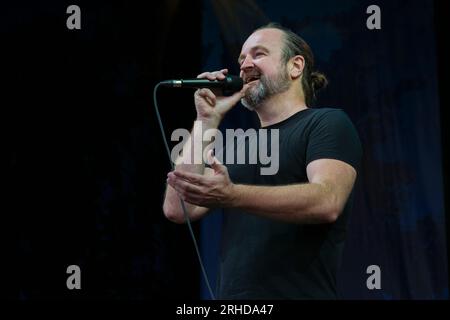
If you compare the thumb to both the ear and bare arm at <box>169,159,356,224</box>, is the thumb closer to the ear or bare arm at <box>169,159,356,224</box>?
bare arm at <box>169,159,356,224</box>

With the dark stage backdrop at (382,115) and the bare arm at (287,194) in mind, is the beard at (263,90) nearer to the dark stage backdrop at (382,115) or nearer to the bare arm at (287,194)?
the bare arm at (287,194)

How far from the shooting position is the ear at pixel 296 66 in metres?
1.79

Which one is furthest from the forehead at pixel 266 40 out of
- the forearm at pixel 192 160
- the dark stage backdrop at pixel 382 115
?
the dark stage backdrop at pixel 382 115

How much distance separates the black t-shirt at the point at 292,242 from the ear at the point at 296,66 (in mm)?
263

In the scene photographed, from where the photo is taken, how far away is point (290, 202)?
1332mm

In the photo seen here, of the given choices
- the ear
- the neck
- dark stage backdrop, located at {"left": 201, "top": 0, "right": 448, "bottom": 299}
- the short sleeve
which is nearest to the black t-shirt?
the short sleeve

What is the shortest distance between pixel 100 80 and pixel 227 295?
1.48 meters

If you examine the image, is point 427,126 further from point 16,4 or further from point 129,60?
point 16,4

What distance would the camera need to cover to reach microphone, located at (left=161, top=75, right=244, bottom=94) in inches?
60.6

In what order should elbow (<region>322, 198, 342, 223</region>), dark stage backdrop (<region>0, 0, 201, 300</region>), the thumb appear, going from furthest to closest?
dark stage backdrop (<region>0, 0, 201, 300</region>), elbow (<region>322, 198, 342, 223</region>), the thumb

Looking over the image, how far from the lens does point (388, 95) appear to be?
2.66 m

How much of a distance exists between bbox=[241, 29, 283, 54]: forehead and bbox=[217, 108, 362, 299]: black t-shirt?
32 centimetres

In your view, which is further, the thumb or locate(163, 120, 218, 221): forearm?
locate(163, 120, 218, 221): forearm

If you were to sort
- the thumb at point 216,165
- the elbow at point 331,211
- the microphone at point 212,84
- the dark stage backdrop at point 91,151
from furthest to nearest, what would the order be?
1. the dark stage backdrop at point 91,151
2. the microphone at point 212,84
3. the elbow at point 331,211
4. the thumb at point 216,165
